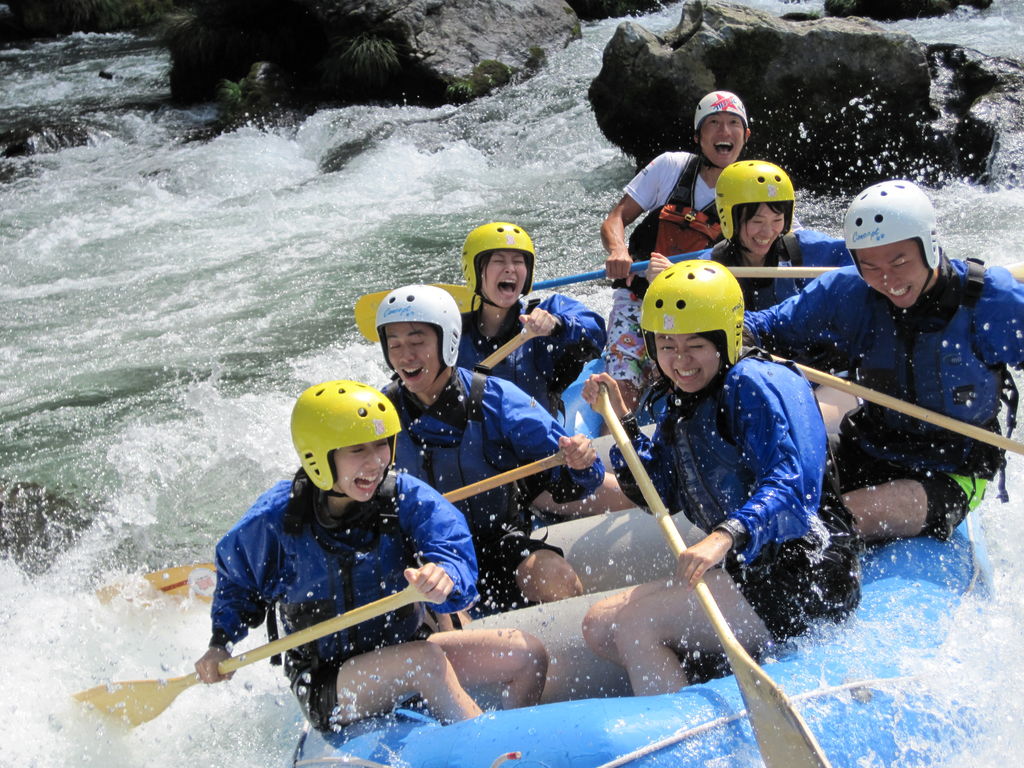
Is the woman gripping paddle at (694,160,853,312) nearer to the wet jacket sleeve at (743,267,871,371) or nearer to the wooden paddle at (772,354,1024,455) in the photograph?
the wet jacket sleeve at (743,267,871,371)

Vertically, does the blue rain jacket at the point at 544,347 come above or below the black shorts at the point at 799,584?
above

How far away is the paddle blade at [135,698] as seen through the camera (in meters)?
3.72

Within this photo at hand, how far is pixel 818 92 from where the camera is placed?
10328mm

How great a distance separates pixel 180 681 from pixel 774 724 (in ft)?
6.47

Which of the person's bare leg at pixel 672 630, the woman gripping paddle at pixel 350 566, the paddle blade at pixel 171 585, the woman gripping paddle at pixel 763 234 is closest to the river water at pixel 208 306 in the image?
the paddle blade at pixel 171 585

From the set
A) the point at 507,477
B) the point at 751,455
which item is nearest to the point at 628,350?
the point at 507,477

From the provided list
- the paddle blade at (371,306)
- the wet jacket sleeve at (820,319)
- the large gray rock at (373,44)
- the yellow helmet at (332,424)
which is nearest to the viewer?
the yellow helmet at (332,424)

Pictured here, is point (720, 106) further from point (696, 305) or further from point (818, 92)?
point (818, 92)

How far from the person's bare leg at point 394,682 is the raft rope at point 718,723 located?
625 millimetres

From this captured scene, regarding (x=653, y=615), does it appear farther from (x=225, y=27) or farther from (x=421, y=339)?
(x=225, y=27)

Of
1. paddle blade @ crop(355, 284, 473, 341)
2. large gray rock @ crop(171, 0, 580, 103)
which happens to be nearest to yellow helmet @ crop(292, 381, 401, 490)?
paddle blade @ crop(355, 284, 473, 341)

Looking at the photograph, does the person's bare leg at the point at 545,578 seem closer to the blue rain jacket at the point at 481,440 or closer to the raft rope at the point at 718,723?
the blue rain jacket at the point at 481,440

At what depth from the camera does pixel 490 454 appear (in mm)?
3939

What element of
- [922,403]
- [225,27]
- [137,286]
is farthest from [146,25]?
[922,403]
